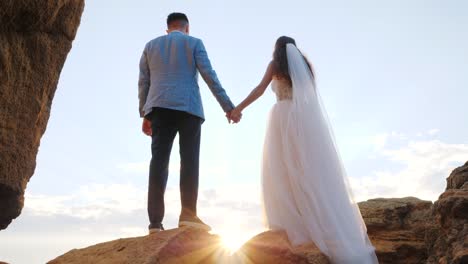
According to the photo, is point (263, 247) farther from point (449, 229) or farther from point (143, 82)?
point (143, 82)

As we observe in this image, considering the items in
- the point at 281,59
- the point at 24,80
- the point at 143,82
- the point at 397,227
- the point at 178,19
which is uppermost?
the point at 178,19

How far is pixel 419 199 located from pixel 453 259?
3784 millimetres

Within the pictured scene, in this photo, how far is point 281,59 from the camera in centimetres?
704

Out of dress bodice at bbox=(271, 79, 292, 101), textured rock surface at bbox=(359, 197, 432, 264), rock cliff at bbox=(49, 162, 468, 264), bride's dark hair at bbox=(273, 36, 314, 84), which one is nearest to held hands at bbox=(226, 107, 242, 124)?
dress bodice at bbox=(271, 79, 292, 101)

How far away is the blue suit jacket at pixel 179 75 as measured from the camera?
241 inches

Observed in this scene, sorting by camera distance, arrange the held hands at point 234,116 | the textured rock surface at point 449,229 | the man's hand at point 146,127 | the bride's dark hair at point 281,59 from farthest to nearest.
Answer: the bride's dark hair at point 281,59
the man's hand at point 146,127
the held hands at point 234,116
the textured rock surface at point 449,229

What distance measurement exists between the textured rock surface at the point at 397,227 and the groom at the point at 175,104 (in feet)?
9.11

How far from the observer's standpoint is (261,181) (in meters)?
6.92

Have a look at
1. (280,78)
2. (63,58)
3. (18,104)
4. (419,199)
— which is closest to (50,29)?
(63,58)

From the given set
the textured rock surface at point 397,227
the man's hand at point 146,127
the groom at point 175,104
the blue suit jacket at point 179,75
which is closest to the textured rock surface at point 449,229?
the textured rock surface at point 397,227

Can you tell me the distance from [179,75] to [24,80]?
2.26 metres

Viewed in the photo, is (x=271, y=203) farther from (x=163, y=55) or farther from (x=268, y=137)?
(x=163, y=55)

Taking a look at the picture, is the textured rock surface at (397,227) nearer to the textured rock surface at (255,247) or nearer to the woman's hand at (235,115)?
the textured rock surface at (255,247)

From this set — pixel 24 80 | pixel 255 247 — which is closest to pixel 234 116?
pixel 255 247
